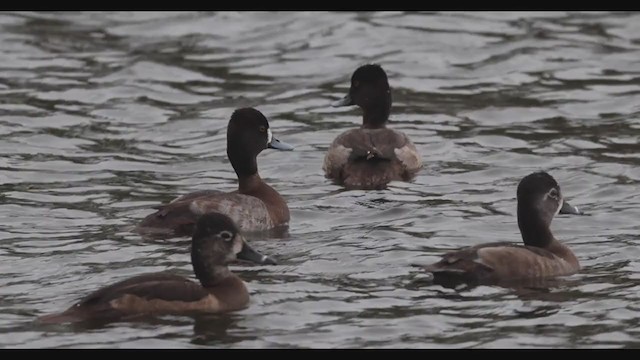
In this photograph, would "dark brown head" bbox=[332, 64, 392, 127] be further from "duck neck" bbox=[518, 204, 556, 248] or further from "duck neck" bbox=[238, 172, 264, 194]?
"duck neck" bbox=[518, 204, 556, 248]

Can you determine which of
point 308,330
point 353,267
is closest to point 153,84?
point 353,267

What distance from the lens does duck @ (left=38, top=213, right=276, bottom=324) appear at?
441 inches

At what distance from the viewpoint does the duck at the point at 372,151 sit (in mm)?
16312

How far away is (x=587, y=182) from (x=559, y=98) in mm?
3898

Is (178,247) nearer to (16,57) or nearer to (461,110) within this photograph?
(461,110)

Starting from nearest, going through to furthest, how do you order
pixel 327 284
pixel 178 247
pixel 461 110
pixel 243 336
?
1. pixel 243 336
2. pixel 327 284
3. pixel 178 247
4. pixel 461 110

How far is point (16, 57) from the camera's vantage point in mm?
22078

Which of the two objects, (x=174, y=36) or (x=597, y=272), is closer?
(x=597, y=272)

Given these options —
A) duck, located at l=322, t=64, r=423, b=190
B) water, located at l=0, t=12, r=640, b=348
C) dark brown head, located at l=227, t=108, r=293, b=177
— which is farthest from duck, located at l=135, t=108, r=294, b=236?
duck, located at l=322, t=64, r=423, b=190

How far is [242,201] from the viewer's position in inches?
578

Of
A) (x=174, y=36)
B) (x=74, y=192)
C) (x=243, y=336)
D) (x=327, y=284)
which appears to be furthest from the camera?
(x=174, y=36)

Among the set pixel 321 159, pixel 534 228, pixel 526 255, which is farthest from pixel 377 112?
pixel 526 255

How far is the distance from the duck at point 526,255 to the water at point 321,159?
0.15 m

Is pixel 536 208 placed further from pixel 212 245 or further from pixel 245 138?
pixel 245 138
